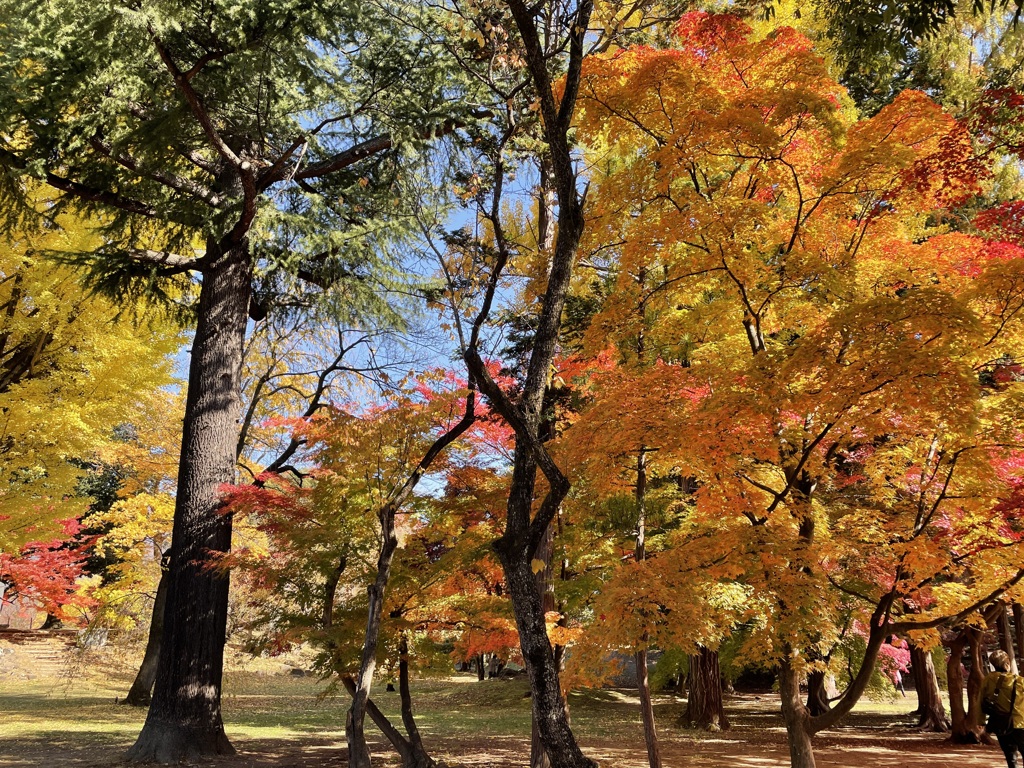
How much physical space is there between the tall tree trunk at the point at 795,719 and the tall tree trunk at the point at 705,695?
253 inches

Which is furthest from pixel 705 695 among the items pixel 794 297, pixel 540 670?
pixel 540 670

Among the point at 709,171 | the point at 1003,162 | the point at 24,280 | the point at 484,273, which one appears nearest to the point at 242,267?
the point at 24,280

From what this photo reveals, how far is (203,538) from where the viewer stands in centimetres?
827

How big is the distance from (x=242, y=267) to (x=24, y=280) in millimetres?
3048

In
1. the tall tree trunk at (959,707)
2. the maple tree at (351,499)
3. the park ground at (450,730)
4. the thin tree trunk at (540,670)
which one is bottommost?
the park ground at (450,730)

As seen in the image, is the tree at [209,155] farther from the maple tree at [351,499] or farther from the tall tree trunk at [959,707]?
the tall tree trunk at [959,707]

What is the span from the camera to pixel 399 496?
24.2ft

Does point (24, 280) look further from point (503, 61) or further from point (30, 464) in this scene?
point (503, 61)

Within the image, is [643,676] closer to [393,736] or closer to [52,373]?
[393,736]

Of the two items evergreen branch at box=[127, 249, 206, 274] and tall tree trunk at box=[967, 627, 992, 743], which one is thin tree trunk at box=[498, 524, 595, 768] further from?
tall tree trunk at box=[967, 627, 992, 743]

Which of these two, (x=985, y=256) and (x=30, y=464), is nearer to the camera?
(x=985, y=256)

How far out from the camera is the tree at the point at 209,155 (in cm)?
707

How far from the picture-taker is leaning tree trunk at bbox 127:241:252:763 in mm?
7629

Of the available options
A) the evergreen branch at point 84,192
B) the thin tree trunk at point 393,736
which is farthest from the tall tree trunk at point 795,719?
the evergreen branch at point 84,192
